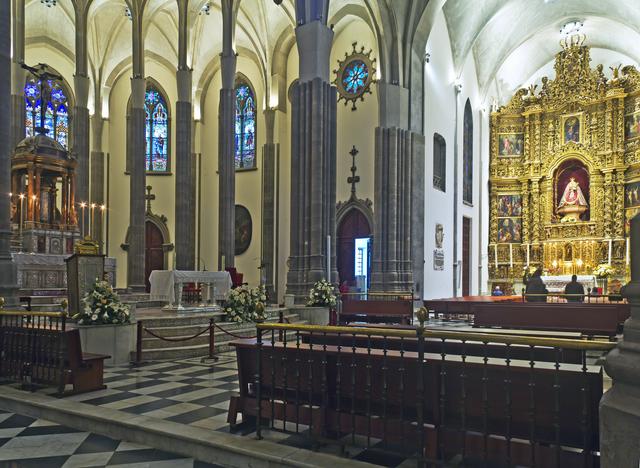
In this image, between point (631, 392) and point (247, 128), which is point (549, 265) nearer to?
point (247, 128)

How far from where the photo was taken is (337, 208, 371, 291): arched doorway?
21.4m

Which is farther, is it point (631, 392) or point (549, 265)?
point (549, 265)

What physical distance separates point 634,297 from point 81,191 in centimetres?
1969

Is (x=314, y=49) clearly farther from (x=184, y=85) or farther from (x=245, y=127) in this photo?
(x=245, y=127)

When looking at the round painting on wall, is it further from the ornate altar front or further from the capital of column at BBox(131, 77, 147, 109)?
the ornate altar front

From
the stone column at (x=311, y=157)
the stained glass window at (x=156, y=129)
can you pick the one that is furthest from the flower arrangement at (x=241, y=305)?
the stained glass window at (x=156, y=129)

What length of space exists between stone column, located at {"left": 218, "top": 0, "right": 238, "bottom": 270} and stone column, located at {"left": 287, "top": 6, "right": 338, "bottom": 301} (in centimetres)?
294

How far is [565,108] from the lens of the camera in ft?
89.1

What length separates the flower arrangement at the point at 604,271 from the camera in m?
22.8

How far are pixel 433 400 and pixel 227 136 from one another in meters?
15.1

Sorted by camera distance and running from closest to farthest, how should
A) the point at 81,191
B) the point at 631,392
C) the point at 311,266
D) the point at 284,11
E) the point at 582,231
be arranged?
the point at 631,392 → the point at 311,266 → the point at 81,191 → the point at 284,11 → the point at 582,231

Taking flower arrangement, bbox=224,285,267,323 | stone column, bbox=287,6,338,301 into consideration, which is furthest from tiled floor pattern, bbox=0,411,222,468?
stone column, bbox=287,6,338,301

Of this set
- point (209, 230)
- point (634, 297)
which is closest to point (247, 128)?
point (209, 230)

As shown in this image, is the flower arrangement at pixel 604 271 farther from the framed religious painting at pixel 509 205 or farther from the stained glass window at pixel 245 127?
the stained glass window at pixel 245 127
